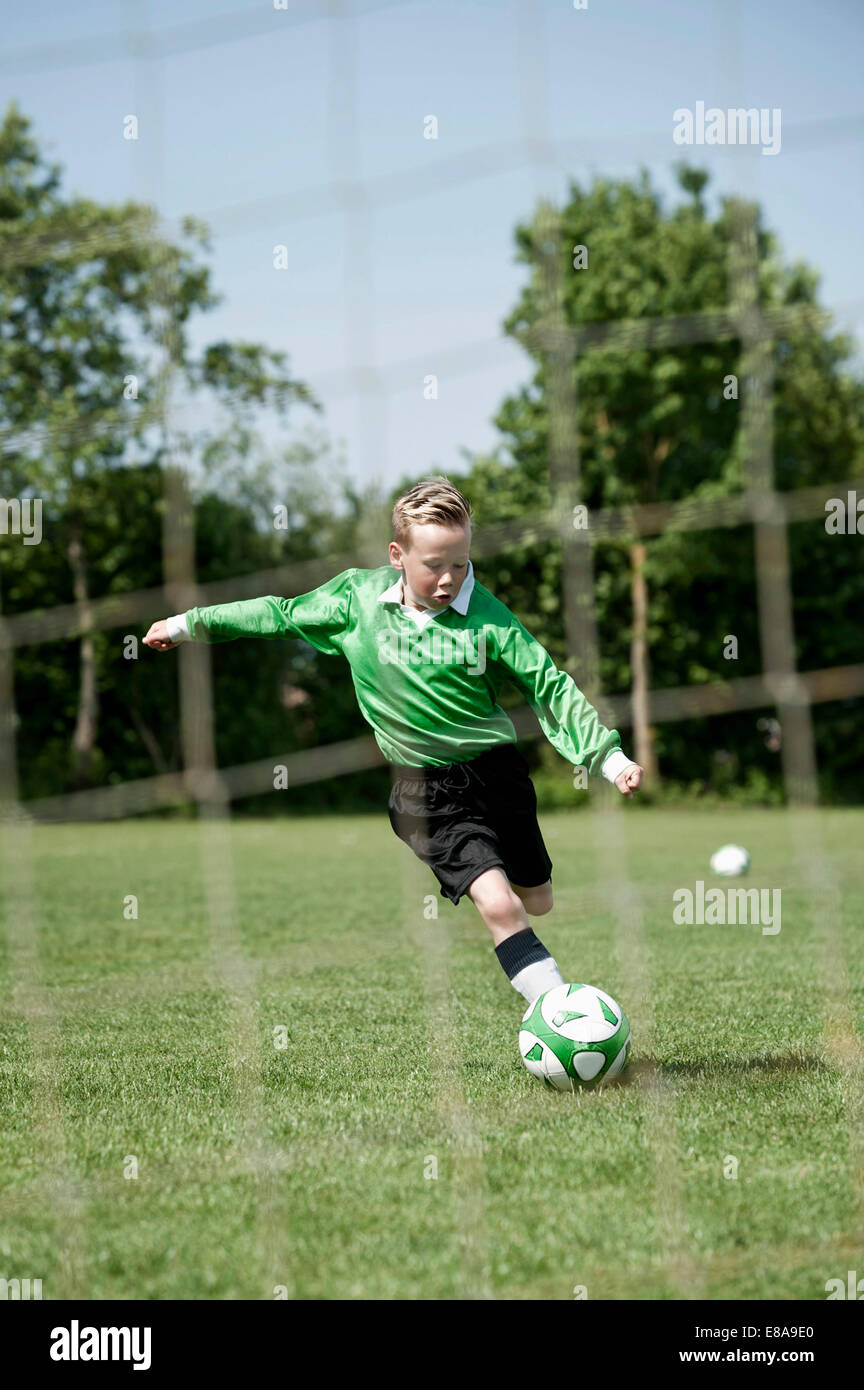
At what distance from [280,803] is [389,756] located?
17.9 metres

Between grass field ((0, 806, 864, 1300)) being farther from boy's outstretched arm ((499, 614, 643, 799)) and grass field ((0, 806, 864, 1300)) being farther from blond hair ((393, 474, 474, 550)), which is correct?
blond hair ((393, 474, 474, 550))

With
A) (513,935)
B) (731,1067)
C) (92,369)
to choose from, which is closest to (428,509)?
(513,935)

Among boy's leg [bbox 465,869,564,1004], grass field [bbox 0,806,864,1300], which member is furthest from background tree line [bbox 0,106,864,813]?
boy's leg [bbox 465,869,564,1004]

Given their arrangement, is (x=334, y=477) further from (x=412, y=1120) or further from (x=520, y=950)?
(x=412, y=1120)

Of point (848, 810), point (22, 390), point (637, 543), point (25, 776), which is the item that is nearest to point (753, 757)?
point (848, 810)

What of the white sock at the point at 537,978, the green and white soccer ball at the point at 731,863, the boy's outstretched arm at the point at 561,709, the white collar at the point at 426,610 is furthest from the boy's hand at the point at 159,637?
the green and white soccer ball at the point at 731,863

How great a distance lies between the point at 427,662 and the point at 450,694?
0.36 feet

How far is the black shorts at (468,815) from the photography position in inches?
148

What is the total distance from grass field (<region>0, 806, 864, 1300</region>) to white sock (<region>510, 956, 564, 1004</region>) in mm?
229

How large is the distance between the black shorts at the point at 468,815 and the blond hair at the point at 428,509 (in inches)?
26.1

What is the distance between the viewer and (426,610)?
3805 mm

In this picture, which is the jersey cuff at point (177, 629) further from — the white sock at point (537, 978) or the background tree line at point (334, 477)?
the background tree line at point (334, 477)
